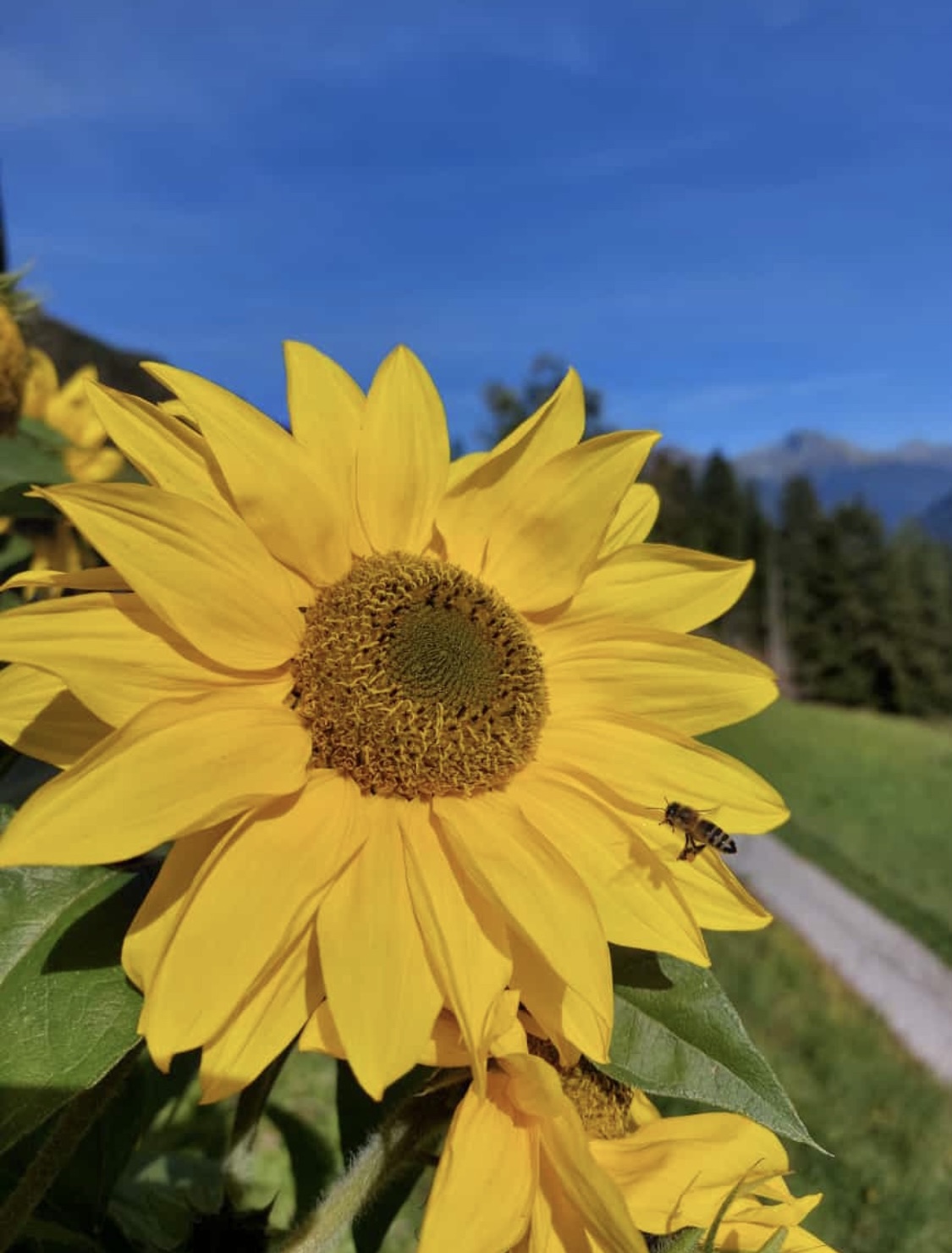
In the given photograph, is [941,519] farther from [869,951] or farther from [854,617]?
[869,951]

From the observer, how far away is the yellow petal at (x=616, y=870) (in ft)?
2.69

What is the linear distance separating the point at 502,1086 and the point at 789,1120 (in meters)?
0.23

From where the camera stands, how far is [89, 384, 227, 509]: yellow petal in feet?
2.62

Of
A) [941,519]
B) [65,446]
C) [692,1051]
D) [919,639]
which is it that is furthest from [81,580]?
[941,519]

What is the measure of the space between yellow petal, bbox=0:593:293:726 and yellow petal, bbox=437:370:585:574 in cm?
29

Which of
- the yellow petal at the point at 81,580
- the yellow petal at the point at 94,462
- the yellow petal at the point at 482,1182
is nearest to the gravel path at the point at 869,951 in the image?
the yellow petal at the point at 94,462

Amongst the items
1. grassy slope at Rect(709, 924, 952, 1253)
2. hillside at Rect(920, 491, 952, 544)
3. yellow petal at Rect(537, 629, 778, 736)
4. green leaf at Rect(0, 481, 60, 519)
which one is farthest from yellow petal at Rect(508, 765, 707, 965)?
hillside at Rect(920, 491, 952, 544)

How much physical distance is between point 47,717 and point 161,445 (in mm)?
229

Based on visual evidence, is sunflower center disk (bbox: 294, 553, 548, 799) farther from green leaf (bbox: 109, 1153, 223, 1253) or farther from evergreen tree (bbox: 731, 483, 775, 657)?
evergreen tree (bbox: 731, 483, 775, 657)

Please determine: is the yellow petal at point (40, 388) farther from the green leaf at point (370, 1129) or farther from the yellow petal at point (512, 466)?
the green leaf at point (370, 1129)

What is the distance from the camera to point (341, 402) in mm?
908

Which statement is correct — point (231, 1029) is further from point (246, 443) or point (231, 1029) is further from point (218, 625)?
point (246, 443)

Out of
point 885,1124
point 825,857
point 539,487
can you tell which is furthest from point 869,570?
point 539,487

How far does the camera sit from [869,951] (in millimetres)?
7520
